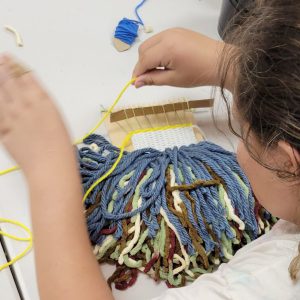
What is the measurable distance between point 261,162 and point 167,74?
0.31 meters

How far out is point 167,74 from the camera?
79 cm

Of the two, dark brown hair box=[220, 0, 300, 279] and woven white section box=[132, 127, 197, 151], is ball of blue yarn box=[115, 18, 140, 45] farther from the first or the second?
dark brown hair box=[220, 0, 300, 279]

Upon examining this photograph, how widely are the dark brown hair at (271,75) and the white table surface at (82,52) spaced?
31cm

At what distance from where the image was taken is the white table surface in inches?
31.4

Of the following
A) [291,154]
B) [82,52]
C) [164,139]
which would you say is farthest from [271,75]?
[82,52]

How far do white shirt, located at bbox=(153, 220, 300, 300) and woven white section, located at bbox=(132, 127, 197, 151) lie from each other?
230 millimetres

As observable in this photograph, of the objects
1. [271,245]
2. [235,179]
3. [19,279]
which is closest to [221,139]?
[235,179]

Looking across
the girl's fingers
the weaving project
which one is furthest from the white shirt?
the girl's fingers

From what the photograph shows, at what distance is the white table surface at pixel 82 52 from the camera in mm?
798

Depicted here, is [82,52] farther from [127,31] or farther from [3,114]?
[3,114]

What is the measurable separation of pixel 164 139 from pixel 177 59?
5.1 inches

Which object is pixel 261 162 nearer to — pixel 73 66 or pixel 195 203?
pixel 195 203

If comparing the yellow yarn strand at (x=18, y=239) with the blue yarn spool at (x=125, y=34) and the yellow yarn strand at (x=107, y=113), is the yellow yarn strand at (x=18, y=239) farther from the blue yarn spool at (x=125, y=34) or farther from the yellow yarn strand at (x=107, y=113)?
the blue yarn spool at (x=125, y=34)

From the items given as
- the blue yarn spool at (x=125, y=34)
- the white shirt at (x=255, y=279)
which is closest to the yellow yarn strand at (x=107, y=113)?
the blue yarn spool at (x=125, y=34)
